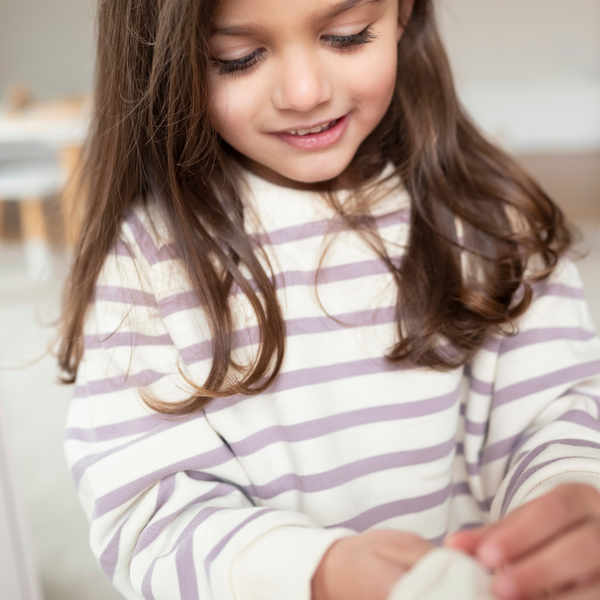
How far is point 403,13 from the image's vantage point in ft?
2.15

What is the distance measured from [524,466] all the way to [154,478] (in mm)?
318

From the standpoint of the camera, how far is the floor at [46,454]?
97 centimetres

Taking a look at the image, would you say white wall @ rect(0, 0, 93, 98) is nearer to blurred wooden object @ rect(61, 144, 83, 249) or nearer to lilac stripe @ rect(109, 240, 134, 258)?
blurred wooden object @ rect(61, 144, 83, 249)

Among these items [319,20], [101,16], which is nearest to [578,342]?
[319,20]

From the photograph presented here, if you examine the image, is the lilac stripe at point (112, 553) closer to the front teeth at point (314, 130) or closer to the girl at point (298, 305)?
the girl at point (298, 305)

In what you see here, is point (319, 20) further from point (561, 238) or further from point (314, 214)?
point (561, 238)

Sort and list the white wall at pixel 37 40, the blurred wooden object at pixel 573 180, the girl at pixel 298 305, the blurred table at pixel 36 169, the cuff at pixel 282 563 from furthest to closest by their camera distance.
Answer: the white wall at pixel 37 40, the blurred wooden object at pixel 573 180, the blurred table at pixel 36 169, the girl at pixel 298 305, the cuff at pixel 282 563

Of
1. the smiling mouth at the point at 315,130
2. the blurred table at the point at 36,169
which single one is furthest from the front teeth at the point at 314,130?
the blurred table at the point at 36,169

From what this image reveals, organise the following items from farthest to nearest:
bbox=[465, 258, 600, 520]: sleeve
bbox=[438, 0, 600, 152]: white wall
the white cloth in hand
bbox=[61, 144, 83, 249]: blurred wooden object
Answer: bbox=[438, 0, 600, 152]: white wall, bbox=[61, 144, 83, 249]: blurred wooden object, bbox=[465, 258, 600, 520]: sleeve, the white cloth in hand

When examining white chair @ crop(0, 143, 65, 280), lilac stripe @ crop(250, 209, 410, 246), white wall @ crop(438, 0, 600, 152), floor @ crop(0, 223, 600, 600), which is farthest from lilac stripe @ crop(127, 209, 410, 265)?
white wall @ crop(438, 0, 600, 152)

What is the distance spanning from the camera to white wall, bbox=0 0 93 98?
449 centimetres

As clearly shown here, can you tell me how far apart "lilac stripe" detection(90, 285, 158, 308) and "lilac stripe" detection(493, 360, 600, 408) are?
14.2 inches

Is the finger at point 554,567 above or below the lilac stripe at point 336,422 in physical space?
above

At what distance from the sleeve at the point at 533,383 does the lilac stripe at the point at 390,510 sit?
0.20 feet
